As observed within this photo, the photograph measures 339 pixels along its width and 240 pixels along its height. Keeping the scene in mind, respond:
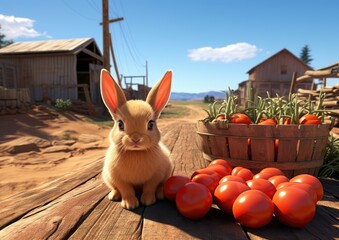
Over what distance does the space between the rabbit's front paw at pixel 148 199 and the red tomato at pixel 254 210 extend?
63cm

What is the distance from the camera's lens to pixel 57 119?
40.6 feet

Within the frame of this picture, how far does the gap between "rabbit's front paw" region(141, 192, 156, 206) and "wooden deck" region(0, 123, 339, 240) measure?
4 centimetres

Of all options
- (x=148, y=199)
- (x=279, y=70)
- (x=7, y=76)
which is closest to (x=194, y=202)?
(x=148, y=199)

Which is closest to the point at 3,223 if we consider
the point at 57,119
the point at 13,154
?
the point at 13,154

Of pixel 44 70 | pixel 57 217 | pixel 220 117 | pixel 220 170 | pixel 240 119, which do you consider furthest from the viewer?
pixel 44 70

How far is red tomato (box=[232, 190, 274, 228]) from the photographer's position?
1.41 m

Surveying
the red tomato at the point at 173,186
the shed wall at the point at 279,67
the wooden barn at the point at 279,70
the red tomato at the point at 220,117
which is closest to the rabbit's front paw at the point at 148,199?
the red tomato at the point at 173,186

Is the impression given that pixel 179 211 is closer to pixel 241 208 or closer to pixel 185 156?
pixel 241 208

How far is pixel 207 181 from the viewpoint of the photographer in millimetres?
1835

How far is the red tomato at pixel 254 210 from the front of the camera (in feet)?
4.63

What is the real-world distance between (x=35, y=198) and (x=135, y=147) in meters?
1.17

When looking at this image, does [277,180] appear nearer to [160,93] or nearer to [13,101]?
[160,93]

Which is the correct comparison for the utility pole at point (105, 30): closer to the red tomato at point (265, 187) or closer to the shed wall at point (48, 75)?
the shed wall at point (48, 75)

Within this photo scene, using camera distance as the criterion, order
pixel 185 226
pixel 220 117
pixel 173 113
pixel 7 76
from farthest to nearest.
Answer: pixel 173 113 < pixel 7 76 < pixel 220 117 < pixel 185 226
